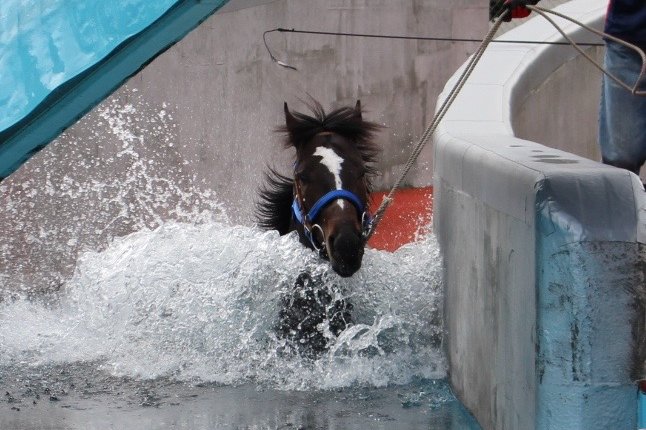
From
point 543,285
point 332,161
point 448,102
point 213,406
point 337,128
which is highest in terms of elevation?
point 448,102

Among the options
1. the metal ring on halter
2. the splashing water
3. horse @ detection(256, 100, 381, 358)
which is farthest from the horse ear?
the metal ring on halter

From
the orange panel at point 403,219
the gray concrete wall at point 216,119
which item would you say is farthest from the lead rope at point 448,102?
the gray concrete wall at point 216,119

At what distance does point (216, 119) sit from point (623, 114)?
688cm

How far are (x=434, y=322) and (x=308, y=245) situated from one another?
2.80ft

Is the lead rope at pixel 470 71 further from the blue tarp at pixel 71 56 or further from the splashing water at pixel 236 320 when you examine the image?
the blue tarp at pixel 71 56

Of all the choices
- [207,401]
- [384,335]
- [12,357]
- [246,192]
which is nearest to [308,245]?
[384,335]

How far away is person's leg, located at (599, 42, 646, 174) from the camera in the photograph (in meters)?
5.42

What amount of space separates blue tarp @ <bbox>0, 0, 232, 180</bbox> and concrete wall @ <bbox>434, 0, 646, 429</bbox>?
4.69ft

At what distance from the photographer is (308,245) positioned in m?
6.99

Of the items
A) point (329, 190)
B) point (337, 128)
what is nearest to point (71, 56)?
point (329, 190)

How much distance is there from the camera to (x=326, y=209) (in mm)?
6508

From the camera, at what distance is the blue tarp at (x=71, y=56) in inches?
178

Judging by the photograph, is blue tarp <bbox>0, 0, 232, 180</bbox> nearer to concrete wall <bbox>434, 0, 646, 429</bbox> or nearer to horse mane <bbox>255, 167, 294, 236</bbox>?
concrete wall <bbox>434, 0, 646, 429</bbox>

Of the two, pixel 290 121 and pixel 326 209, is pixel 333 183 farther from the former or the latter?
pixel 290 121
